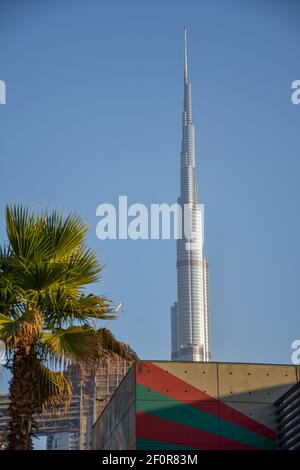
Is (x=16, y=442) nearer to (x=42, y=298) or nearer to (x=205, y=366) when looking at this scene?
(x=42, y=298)

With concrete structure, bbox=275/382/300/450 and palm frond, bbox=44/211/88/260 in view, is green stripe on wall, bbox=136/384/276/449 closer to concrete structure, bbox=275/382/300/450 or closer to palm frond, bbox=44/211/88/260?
concrete structure, bbox=275/382/300/450

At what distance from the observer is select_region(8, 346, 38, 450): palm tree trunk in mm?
15500

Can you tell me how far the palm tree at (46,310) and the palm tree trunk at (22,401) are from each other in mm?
16

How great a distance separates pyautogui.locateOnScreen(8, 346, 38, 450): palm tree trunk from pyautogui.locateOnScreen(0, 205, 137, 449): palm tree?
16mm

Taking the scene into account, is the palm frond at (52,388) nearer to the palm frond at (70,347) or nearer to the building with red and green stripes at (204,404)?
the palm frond at (70,347)

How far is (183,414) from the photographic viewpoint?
31172mm

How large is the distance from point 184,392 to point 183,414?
73cm

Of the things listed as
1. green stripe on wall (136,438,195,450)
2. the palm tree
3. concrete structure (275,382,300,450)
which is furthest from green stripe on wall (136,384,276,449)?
the palm tree

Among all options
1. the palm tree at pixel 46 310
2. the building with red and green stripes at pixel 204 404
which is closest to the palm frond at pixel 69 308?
the palm tree at pixel 46 310

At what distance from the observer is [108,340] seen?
651 inches

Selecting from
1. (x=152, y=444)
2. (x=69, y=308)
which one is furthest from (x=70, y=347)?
(x=152, y=444)

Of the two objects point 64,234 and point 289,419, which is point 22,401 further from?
point 289,419

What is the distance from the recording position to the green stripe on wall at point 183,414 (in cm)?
3105
